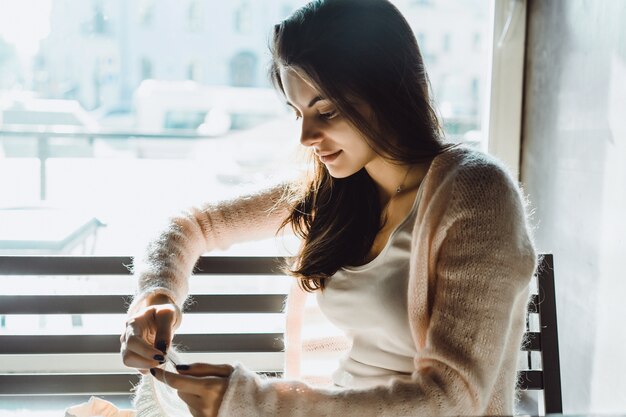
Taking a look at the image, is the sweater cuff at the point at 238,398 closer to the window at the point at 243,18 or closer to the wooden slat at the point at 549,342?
the wooden slat at the point at 549,342

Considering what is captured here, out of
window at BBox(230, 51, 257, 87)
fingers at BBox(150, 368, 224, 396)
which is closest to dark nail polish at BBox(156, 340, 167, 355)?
fingers at BBox(150, 368, 224, 396)

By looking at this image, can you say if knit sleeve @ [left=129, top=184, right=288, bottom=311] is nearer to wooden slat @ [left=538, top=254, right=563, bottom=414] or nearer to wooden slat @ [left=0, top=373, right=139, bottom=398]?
→ wooden slat @ [left=0, top=373, right=139, bottom=398]

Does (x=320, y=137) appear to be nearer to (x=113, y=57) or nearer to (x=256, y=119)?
(x=256, y=119)

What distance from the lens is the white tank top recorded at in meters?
1.05

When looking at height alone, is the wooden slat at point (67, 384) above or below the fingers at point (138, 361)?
below

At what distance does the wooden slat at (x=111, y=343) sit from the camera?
1288 millimetres

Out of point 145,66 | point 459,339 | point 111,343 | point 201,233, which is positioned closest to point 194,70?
point 145,66

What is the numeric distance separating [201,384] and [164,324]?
18cm

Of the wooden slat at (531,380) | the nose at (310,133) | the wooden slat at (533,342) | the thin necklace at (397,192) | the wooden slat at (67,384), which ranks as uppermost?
the nose at (310,133)

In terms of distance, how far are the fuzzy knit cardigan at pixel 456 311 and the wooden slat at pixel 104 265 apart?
1.42 ft

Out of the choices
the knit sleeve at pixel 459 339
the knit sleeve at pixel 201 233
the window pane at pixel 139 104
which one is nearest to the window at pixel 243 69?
the window pane at pixel 139 104

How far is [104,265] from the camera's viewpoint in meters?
1.30

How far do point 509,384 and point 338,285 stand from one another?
323 millimetres

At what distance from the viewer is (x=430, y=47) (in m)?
1.91
